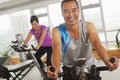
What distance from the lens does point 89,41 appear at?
168 centimetres

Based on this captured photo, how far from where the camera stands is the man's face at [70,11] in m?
1.56

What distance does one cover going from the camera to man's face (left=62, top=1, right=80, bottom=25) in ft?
5.11

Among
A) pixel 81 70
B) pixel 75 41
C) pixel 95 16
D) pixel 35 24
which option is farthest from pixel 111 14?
pixel 81 70

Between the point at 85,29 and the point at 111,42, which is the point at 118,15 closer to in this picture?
the point at 111,42

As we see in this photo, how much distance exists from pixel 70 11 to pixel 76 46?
0.94 feet

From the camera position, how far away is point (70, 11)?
1558 mm

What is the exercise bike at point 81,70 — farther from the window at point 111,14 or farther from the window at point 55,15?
the window at point 55,15

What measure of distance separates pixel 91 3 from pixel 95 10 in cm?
30

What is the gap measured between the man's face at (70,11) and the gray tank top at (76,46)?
0.38 feet

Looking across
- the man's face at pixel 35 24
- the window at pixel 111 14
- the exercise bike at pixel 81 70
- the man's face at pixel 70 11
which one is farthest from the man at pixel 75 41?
the window at pixel 111 14

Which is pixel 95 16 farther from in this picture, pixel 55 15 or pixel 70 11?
pixel 70 11

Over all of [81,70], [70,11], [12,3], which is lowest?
[81,70]

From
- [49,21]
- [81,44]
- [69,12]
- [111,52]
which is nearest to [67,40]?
[81,44]

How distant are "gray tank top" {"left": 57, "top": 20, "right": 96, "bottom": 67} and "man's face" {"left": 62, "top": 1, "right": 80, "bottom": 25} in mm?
117
